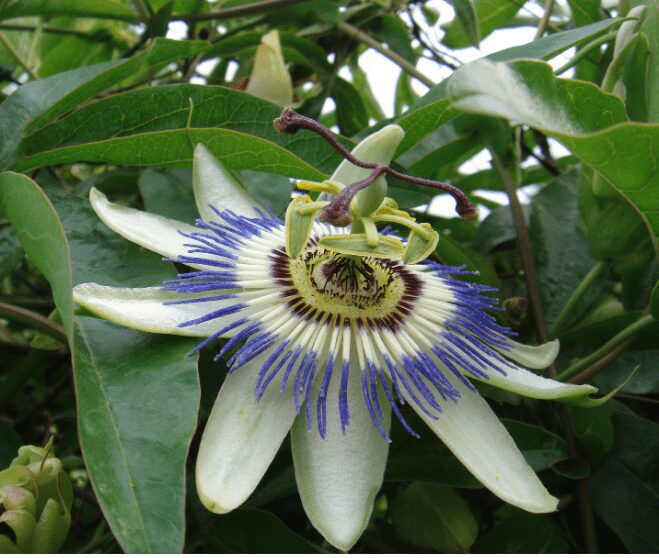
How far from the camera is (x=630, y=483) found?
107cm

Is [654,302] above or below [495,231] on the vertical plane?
above

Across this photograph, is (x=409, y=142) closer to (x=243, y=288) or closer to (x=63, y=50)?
(x=243, y=288)

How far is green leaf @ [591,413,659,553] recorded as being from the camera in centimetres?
103

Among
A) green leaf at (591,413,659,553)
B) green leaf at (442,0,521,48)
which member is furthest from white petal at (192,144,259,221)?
green leaf at (442,0,521,48)

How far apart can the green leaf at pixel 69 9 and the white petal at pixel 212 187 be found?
0.52 metres

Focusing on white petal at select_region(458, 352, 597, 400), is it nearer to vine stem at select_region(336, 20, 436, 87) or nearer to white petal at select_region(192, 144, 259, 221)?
white petal at select_region(192, 144, 259, 221)

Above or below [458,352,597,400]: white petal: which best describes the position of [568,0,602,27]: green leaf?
above

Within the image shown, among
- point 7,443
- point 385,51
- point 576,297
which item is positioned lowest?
point 7,443

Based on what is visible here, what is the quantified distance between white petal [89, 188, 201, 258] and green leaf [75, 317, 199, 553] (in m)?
0.13

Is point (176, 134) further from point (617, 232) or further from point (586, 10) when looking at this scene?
point (586, 10)

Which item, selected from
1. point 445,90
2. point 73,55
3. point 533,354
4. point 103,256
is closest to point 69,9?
point 73,55

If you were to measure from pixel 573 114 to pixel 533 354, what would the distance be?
31 cm

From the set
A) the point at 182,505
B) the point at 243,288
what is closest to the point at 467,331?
the point at 243,288

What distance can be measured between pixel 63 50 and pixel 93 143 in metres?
0.71
